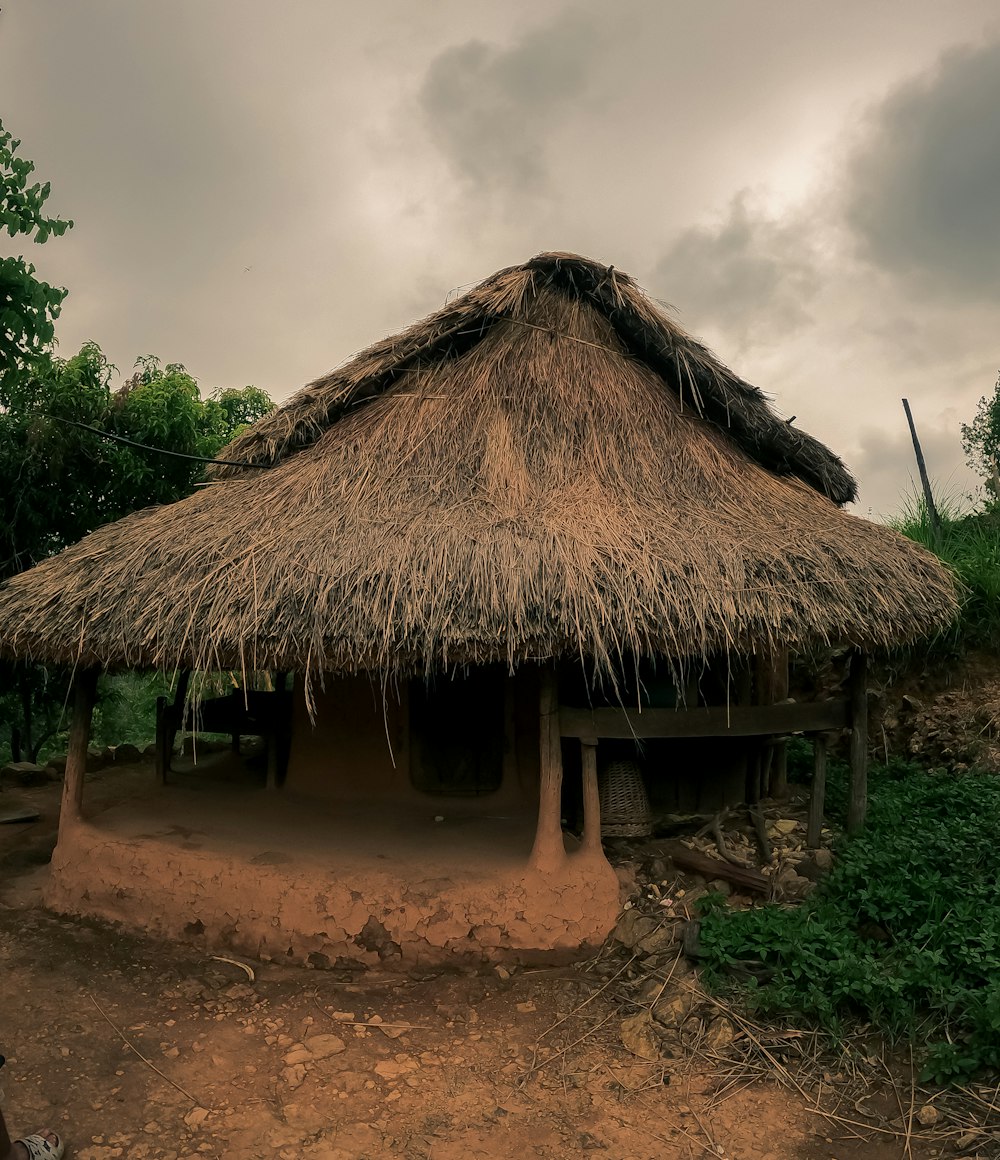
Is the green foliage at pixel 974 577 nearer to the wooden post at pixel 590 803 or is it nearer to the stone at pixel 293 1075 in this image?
the wooden post at pixel 590 803

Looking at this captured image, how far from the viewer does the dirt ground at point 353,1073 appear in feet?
10.8

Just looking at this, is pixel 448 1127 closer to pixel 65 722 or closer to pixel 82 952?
pixel 82 952

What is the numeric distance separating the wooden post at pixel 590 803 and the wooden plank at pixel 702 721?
80 mm

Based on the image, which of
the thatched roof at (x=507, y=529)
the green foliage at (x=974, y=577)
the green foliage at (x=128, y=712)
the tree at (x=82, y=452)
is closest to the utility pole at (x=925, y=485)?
the green foliage at (x=974, y=577)

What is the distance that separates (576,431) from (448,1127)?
13.7 ft

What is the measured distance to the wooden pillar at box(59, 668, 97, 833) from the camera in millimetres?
5605

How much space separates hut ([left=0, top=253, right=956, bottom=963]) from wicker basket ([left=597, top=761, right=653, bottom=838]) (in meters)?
0.19

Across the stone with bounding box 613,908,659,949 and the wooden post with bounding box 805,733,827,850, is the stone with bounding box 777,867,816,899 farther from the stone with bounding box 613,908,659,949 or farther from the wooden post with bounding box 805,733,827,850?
the stone with bounding box 613,908,659,949

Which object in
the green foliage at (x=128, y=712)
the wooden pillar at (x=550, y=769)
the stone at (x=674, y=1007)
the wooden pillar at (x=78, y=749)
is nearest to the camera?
the stone at (x=674, y=1007)

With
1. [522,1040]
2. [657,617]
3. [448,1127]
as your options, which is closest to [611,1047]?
[522,1040]

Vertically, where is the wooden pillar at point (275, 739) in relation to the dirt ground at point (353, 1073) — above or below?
above

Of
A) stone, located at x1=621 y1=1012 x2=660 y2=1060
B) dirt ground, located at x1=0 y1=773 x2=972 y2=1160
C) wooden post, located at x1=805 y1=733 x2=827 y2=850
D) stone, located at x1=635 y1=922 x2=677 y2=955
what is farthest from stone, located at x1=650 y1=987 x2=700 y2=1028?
wooden post, located at x1=805 y1=733 x2=827 y2=850

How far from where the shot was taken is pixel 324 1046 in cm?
395

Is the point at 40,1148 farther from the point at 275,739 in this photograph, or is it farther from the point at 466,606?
the point at 275,739
